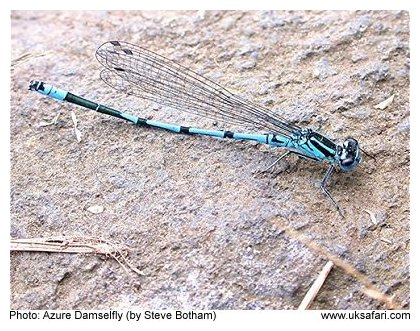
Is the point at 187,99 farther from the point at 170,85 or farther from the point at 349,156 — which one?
the point at 349,156

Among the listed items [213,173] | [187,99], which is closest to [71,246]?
[213,173]

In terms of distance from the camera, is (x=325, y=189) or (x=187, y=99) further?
(x=187, y=99)

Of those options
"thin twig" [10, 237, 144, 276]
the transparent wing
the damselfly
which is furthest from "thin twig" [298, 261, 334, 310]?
the transparent wing

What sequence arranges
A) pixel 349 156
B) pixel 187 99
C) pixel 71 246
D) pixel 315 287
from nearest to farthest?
pixel 315 287
pixel 71 246
pixel 349 156
pixel 187 99

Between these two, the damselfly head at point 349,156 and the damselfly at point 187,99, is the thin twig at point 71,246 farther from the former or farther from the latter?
the damselfly head at point 349,156

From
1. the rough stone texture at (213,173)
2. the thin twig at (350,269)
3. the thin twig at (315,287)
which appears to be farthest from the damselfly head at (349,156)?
the thin twig at (315,287)

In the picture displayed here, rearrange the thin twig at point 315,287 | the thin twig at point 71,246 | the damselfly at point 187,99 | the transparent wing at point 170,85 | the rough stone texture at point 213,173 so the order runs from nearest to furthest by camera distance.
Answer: the thin twig at point 315,287
the rough stone texture at point 213,173
the thin twig at point 71,246
the damselfly at point 187,99
the transparent wing at point 170,85

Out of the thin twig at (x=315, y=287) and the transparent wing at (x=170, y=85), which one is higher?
the transparent wing at (x=170, y=85)
